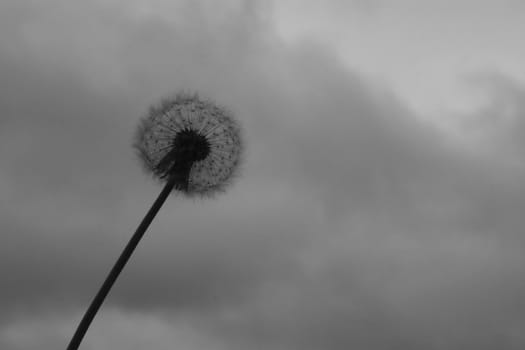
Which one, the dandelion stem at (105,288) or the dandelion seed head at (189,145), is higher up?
the dandelion seed head at (189,145)

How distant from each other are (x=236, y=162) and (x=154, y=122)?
3.07 m

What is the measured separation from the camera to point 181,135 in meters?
24.4

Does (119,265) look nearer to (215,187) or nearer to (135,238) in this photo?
(135,238)

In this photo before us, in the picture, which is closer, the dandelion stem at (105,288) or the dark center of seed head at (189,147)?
the dandelion stem at (105,288)

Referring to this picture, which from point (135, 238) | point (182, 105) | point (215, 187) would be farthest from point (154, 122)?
point (135, 238)

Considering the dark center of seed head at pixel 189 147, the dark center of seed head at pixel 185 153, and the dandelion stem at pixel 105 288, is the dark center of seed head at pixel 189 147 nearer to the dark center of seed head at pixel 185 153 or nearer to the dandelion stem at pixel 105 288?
the dark center of seed head at pixel 185 153

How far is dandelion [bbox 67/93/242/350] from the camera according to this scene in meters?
24.2

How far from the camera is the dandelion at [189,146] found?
954 inches

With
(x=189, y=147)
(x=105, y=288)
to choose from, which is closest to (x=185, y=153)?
(x=189, y=147)

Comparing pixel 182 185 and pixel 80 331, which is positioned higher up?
pixel 182 185

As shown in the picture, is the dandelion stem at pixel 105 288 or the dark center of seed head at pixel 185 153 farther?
the dark center of seed head at pixel 185 153

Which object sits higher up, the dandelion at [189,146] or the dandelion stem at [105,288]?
the dandelion at [189,146]

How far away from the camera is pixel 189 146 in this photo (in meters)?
24.2

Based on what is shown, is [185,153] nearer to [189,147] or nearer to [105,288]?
[189,147]
